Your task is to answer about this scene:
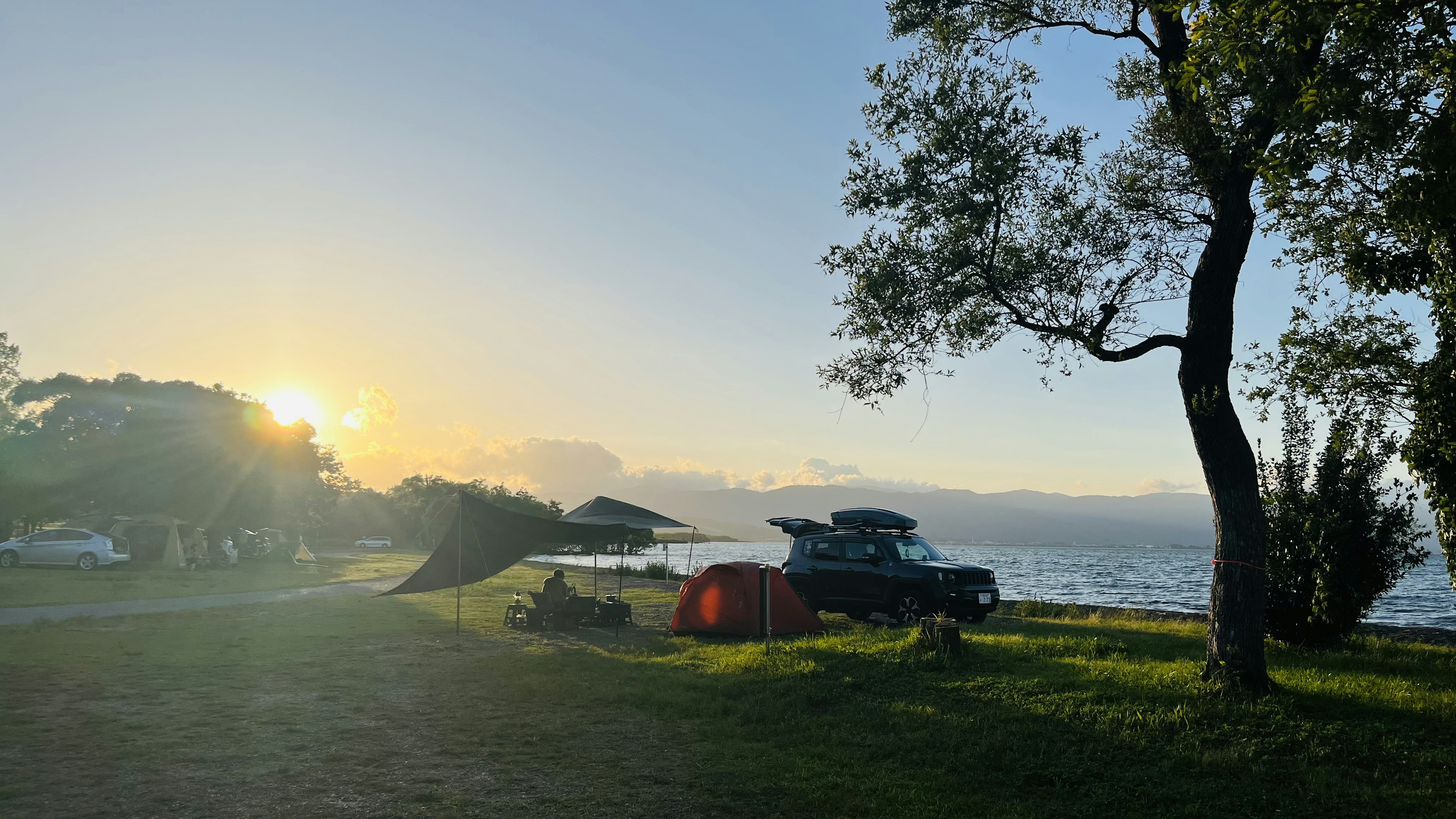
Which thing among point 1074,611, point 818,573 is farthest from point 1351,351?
point 1074,611

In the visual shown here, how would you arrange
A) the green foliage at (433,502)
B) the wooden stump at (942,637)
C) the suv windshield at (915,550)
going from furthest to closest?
the green foliage at (433,502) → the suv windshield at (915,550) → the wooden stump at (942,637)

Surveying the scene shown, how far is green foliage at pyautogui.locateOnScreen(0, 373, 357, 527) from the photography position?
140ft

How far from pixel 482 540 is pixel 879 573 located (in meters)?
8.28

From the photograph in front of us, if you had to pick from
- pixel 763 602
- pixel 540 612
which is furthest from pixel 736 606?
pixel 540 612

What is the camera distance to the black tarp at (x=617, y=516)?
18.8m

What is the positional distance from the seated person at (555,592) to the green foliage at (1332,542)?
42.2 feet

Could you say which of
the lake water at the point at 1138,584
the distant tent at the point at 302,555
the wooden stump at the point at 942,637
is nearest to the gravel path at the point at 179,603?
the lake water at the point at 1138,584

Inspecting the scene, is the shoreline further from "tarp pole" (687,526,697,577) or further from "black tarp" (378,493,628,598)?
"black tarp" (378,493,628,598)

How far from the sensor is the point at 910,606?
1764 centimetres

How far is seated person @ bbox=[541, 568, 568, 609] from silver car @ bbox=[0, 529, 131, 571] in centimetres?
2469

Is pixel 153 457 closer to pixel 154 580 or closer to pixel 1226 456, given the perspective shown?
pixel 154 580

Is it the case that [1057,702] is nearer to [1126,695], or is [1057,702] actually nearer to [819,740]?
[1126,695]

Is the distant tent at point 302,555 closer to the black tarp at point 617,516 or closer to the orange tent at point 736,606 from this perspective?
the black tarp at point 617,516

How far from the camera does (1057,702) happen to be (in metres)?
9.15
